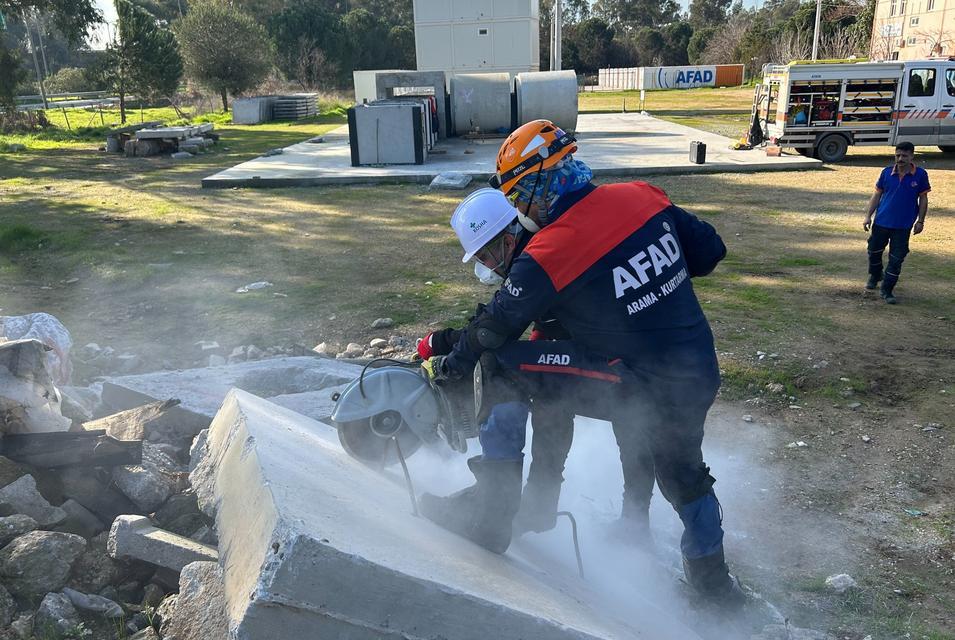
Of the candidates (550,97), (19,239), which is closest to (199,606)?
(19,239)

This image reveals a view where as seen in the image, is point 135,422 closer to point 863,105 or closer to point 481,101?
point 863,105

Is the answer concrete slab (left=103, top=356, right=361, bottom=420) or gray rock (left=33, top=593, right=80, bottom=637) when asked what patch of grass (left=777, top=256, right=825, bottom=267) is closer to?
concrete slab (left=103, top=356, right=361, bottom=420)

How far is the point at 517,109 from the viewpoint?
74.0 ft

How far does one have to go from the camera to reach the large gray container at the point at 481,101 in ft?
72.9

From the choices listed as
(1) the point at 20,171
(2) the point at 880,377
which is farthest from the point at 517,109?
(2) the point at 880,377

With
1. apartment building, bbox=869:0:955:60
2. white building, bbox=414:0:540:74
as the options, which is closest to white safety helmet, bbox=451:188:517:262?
white building, bbox=414:0:540:74

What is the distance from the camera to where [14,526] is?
9.73 feet

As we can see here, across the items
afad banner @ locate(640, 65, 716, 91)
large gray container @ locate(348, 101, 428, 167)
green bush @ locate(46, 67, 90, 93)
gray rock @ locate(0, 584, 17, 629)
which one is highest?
green bush @ locate(46, 67, 90, 93)

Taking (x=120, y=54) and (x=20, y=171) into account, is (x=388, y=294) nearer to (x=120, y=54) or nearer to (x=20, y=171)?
(x=20, y=171)

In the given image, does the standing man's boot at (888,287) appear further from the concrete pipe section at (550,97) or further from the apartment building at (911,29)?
the apartment building at (911,29)

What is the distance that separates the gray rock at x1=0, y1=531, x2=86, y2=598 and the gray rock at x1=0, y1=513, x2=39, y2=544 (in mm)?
81

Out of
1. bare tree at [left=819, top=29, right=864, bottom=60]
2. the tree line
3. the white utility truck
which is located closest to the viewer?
the white utility truck

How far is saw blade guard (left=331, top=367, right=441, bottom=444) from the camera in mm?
3170

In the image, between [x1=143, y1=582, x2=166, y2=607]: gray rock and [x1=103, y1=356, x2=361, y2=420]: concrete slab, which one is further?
[x1=103, y1=356, x2=361, y2=420]: concrete slab
